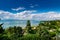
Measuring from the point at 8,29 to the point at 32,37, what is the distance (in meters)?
2.97

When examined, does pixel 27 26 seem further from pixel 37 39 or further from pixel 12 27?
pixel 37 39

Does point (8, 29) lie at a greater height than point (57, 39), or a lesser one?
greater

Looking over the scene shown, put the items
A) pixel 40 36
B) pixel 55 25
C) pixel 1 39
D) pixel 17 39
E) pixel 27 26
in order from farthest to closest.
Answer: pixel 55 25
pixel 27 26
pixel 40 36
pixel 17 39
pixel 1 39

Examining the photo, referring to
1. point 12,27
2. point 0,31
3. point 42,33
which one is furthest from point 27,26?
point 0,31

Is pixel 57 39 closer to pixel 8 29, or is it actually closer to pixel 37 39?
pixel 37 39

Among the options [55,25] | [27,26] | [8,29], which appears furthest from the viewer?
[55,25]

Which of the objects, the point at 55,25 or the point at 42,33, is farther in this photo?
the point at 55,25

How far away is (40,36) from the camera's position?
1560 cm

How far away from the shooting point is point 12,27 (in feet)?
57.2

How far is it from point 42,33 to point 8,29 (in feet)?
11.1

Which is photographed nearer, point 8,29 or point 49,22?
point 8,29

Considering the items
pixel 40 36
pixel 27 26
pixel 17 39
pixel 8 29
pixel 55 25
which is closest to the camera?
pixel 17 39

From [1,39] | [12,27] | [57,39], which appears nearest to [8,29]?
[12,27]

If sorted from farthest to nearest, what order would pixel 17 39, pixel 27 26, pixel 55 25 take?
pixel 55 25, pixel 27 26, pixel 17 39
